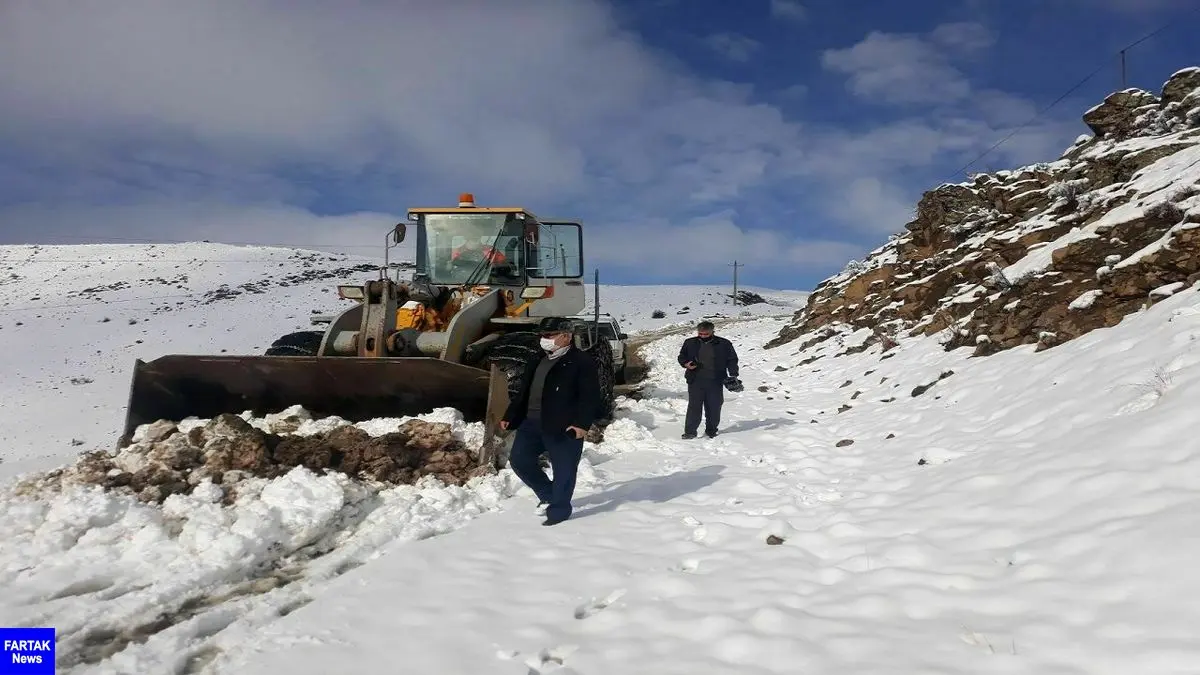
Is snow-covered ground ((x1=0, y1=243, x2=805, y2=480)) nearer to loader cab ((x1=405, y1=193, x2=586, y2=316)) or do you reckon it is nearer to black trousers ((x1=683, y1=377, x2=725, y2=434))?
loader cab ((x1=405, y1=193, x2=586, y2=316))

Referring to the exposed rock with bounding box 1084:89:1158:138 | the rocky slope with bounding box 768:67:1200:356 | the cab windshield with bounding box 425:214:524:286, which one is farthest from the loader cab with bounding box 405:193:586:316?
the exposed rock with bounding box 1084:89:1158:138

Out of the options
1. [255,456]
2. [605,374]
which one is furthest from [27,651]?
[605,374]

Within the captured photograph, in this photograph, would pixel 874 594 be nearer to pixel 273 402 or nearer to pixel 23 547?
pixel 23 547

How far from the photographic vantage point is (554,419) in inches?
205

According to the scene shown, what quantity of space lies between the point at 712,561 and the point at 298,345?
6.12m

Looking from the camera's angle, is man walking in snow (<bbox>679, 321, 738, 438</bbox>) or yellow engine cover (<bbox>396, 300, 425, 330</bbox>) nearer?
yellow engine cover (<bbox>396, 300, 425, 330</bbox>)

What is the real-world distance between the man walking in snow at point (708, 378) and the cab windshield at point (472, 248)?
267cm

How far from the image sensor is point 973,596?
328cm

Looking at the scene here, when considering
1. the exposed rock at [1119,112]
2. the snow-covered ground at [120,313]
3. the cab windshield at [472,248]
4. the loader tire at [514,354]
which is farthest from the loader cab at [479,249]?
the exposed rock at [1119,112]

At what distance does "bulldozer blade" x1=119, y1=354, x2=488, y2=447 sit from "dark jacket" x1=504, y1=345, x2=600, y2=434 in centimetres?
126

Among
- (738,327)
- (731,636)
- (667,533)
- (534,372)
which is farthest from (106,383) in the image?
(738,327)

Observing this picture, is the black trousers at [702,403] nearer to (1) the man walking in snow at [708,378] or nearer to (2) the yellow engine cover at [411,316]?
(1) the man walking in snow at [708,378]

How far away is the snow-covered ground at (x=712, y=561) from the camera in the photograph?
2988 mm

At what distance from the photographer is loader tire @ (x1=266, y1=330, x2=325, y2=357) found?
8086 millimetres
